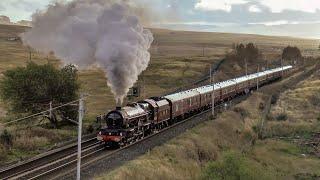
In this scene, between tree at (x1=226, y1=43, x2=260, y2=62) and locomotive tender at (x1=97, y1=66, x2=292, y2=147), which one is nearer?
locomotive tender at (x1=97, y1=66, x2=292, y2=147)

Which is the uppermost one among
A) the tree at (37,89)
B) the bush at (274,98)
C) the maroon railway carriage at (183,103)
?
the tree at (37,89)

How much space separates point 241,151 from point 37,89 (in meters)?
19.9

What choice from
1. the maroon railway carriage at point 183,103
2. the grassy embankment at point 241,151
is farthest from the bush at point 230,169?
the maroon railway carriage at point 183,103

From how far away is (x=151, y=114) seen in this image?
41125mm

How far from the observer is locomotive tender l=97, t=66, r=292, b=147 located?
34500 mm

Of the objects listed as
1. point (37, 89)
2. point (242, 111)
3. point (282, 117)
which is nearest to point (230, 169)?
point (37, 89)

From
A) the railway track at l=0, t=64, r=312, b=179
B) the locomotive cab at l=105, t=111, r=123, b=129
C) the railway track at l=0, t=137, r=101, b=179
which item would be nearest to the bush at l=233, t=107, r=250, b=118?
the railway track at l=0, t=64, r=312, b=179

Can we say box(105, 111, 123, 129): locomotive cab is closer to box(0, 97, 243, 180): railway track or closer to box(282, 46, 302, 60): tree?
box(0, 97, 243, 180): railway track

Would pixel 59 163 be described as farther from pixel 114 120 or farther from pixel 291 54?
pixel 291 54

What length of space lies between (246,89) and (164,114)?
143ft

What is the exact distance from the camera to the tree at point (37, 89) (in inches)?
1775

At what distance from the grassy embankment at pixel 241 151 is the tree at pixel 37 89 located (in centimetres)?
1317

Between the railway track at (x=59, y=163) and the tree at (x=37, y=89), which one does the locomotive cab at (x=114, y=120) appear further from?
the tree at (x=37, y=89)

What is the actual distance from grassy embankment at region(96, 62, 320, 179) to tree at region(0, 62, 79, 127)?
1317 cm
